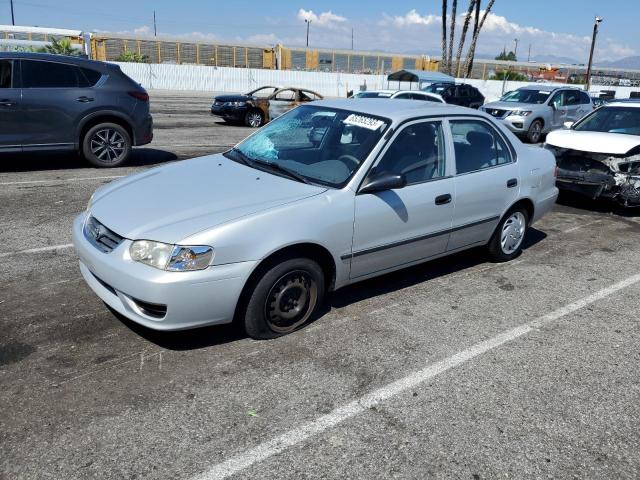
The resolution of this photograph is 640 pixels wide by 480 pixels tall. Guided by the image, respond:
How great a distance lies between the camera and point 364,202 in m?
4.10

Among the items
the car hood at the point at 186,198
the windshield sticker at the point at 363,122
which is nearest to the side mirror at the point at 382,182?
Result: the car hood at the point at 186,198

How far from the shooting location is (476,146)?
202 inches

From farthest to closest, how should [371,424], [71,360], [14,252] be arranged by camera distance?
[14,252]
[71,360]
[371,424]

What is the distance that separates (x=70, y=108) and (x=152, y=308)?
637 centimetres

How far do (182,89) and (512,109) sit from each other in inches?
927

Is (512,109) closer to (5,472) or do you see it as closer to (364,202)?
(364,202)

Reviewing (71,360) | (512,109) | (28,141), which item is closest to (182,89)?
(512,109)

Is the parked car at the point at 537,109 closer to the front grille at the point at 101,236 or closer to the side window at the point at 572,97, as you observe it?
the side window at the point at 572,97

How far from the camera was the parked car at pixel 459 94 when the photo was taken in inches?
845

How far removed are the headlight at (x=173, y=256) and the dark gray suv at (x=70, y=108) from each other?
6.15 metres

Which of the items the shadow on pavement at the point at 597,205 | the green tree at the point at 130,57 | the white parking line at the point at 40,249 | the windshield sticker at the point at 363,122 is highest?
the green tree at the point at 130,57

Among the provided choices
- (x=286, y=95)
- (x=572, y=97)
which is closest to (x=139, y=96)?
(x=286, y=95)

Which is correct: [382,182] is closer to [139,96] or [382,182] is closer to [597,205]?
[597,205]

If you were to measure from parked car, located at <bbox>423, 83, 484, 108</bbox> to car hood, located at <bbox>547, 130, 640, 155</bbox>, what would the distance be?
13243mm
